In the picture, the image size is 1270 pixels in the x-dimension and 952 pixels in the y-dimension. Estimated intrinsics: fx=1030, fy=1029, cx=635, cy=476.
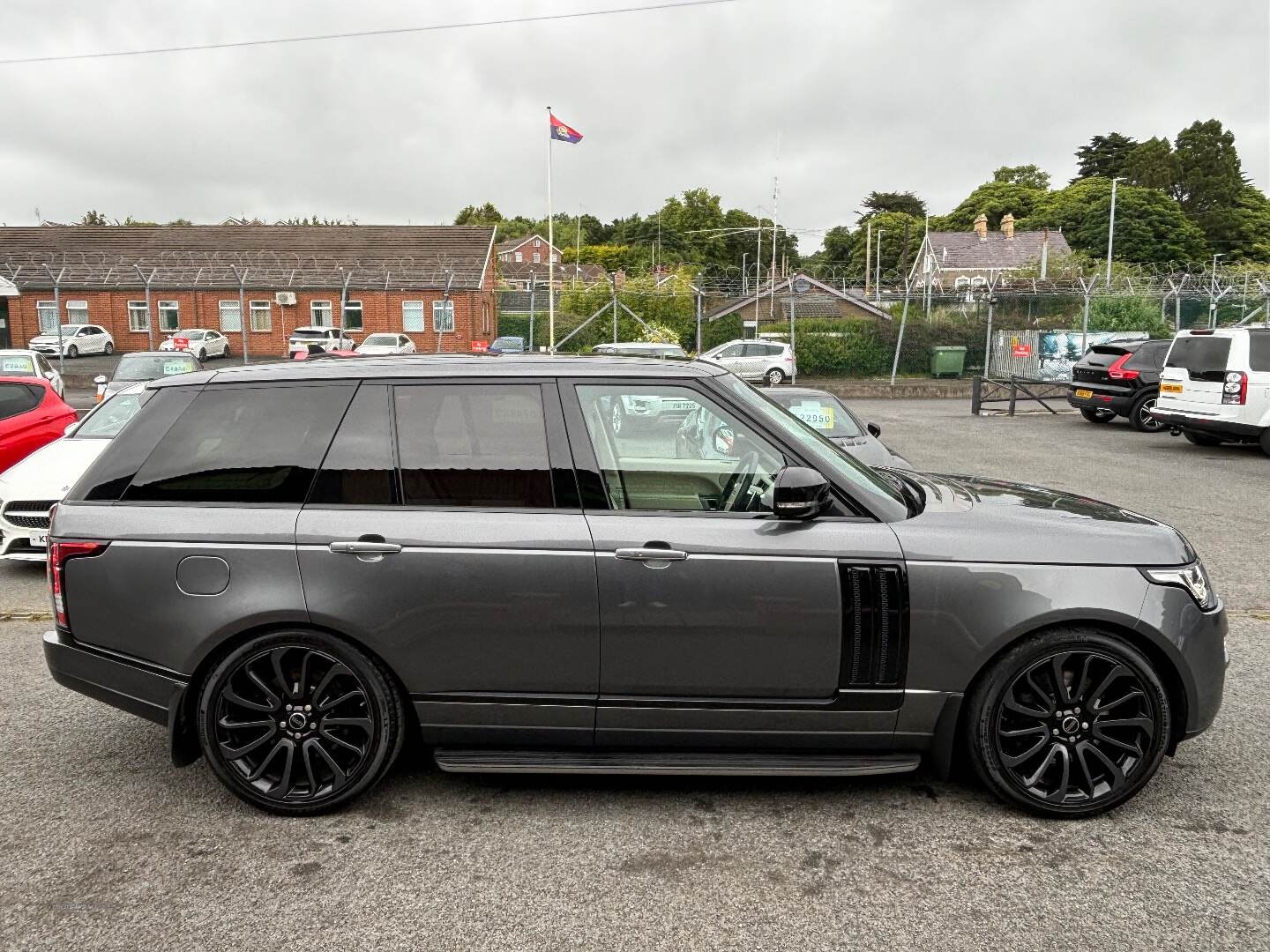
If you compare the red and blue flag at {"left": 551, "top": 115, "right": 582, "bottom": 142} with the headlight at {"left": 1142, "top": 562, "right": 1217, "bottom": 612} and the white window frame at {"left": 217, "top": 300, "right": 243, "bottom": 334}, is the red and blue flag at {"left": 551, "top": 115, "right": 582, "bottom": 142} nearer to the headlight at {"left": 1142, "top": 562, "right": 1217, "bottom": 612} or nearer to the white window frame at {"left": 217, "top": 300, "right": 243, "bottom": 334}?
the white window frame at {"left": 217, "top": 300, "right": 243, "bottom": 334}

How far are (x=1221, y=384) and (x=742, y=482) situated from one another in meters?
14.1

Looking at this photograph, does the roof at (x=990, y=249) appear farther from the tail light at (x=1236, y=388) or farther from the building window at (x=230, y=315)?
the tail light at (x=1236, y=388)

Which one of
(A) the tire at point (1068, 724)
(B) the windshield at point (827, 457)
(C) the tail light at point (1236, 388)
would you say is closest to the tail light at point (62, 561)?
(B) the windshield at point (827, 457)

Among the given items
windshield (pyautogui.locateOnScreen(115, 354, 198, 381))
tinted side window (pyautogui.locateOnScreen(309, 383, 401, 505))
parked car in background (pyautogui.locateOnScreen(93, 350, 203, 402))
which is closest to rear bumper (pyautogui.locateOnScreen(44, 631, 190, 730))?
tinted side window (pyautogui.locateOnScreen(309, 383, 401, 505))

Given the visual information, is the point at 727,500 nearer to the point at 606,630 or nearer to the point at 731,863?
the point at 606,630

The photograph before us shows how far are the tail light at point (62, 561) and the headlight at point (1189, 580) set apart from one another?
3.82 m

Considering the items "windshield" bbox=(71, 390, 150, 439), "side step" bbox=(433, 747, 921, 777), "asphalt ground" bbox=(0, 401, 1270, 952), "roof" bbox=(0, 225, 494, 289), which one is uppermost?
"roof" bbox=(0, 225, 494, 289)

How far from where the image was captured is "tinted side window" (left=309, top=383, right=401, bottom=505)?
3801 mm

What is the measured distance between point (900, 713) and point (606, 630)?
109 cm

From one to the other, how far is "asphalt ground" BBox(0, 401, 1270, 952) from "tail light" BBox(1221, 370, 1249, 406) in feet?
39.4

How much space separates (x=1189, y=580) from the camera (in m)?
3.72

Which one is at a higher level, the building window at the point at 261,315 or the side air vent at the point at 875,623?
the building window at the point at 261,315

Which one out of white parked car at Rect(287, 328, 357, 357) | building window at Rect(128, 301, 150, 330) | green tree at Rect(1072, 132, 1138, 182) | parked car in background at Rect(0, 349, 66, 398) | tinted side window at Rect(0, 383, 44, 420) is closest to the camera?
tinted side window at Rect(0, 383, 44, 420)

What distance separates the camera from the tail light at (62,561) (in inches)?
150
